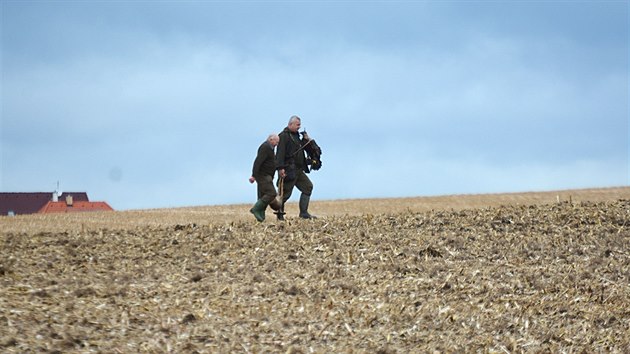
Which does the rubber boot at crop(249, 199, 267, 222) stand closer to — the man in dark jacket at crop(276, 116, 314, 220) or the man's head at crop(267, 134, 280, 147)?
the man in dark jacket at crop(276, 116, 314, 220)

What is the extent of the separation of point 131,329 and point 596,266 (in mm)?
6312

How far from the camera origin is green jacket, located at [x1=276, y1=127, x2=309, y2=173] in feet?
52.9

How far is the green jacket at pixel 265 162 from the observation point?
1523 cm

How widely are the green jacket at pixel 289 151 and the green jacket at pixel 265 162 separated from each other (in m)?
0.51

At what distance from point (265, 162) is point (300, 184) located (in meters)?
1.54

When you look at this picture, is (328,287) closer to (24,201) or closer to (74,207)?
(74,207)

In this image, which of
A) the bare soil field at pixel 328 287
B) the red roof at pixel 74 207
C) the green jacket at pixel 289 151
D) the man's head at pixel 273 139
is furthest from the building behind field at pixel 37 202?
the bare soil field at pixel 328 287

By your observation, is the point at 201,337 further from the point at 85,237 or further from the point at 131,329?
the point at 85,237

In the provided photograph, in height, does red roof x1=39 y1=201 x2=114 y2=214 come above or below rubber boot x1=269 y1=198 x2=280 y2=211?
above

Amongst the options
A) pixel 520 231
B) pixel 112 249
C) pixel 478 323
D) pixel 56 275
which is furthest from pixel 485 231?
pixel 56 275

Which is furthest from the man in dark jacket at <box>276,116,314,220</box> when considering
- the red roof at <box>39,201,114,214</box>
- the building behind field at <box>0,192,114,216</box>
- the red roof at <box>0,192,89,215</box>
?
the red roof at <box>0,192,89,215</box>

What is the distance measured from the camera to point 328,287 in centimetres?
973

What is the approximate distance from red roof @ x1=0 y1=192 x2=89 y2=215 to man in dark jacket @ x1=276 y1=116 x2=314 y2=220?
65.1ft

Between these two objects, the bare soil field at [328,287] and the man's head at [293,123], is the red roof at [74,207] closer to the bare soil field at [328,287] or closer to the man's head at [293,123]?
the man's head at [293,123]
